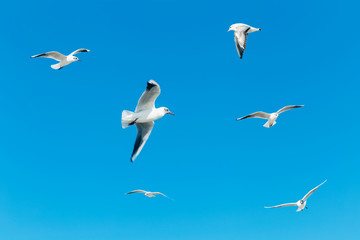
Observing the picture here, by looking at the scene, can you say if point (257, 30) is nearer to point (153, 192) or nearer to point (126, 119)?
point (126, 119)

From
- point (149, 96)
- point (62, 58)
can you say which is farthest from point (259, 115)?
point (62, 58)

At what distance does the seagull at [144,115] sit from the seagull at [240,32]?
18.8 feet

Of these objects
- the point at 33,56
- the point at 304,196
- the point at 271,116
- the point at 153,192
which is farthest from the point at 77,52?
the point at 304,196

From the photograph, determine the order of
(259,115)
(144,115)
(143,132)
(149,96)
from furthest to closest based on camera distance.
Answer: (259,115) < (143,132) < (144,115) < (149,96)

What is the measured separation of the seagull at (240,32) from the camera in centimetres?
1784

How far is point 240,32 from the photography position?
59.5 ft

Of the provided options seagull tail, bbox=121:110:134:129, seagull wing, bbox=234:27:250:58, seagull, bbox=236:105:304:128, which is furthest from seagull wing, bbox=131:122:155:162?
seagull wing, bbox=234:27:250:58

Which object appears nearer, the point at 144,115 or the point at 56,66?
the point at 144,115

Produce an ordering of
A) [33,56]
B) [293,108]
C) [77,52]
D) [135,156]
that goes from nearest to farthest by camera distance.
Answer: [135,156] < [33,56] < [293,108] < [77,52]

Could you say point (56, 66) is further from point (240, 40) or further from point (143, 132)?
point (240, 40)

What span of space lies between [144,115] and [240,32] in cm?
727

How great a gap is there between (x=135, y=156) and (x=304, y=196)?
14083mm

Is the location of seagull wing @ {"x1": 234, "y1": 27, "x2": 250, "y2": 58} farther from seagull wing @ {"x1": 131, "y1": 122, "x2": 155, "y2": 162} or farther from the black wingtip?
the black wingtip

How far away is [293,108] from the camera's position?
18.4 metres
